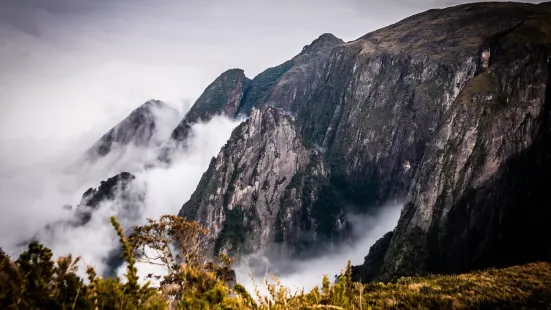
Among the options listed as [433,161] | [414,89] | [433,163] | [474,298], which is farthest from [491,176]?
[474,298]

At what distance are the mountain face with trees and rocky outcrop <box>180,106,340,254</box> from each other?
62 centimetres

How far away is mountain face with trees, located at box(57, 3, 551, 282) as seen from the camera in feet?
327

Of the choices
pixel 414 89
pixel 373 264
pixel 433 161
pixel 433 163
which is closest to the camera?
pixel 433 163

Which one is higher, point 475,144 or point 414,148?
point 414,148

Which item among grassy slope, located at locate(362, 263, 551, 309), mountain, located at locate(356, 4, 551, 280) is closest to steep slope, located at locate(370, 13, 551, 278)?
mountain, located at locate(356, 4, 551, 280)

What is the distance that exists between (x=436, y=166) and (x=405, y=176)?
60.6 metres

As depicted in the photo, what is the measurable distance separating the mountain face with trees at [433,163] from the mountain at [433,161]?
46 centimetres

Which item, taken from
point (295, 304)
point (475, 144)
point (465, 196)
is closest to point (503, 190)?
point (465, 196)

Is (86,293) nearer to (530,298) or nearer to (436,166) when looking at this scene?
(530,298)

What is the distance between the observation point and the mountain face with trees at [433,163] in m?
99.7

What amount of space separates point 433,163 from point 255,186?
302ft

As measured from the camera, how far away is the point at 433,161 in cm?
12238

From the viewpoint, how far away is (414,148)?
173m

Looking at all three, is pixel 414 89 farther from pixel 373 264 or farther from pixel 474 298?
pixel 474 298
